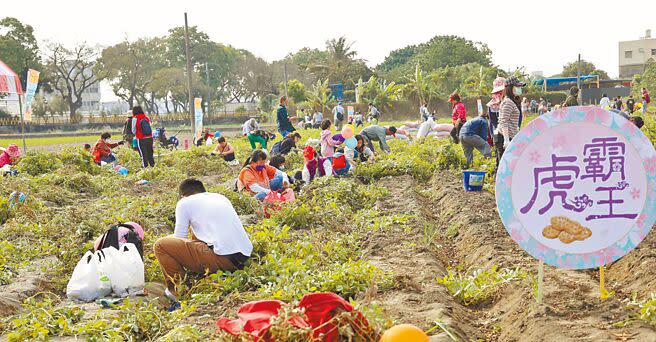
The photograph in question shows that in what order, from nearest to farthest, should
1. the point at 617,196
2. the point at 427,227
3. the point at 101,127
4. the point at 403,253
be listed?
the point at 617,196, the point at 403,253, the point at 427,227, the point at 101,127

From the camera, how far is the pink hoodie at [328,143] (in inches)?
509

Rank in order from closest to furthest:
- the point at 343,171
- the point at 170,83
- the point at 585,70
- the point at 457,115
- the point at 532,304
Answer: the point at 532,304
the point at 343,171
the point at 457,115
the point at 170,83
the point at 585,70

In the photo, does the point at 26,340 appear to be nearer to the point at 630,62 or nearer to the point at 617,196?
the point at 617,196

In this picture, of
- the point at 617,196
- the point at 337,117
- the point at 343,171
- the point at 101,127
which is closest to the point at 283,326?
the point at 617,196

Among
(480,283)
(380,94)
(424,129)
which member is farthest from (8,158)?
(380,94)

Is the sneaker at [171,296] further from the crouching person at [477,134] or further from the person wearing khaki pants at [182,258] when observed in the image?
the crouching person at [477,134]

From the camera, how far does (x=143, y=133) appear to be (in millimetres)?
16078

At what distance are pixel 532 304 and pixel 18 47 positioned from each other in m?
60.6

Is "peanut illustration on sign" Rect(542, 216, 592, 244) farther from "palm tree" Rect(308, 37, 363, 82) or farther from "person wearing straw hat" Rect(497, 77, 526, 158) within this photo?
"palm tree" Rect(308, 37, 363, 82)

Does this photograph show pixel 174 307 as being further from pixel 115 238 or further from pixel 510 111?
pixel 510 111

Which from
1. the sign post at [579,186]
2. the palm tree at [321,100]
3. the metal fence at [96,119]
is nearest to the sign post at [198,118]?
the palm tree at [321,100]

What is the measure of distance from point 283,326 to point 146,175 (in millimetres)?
12549

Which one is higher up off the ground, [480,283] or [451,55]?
[451,55]

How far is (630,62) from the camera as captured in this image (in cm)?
9794
